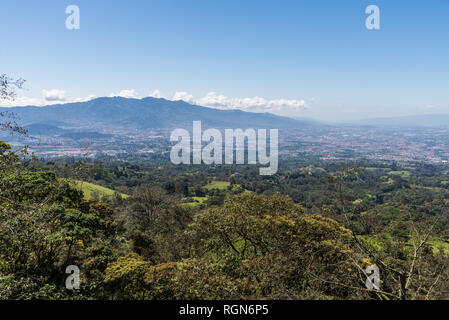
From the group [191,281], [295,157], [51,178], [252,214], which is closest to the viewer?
[191,281]
